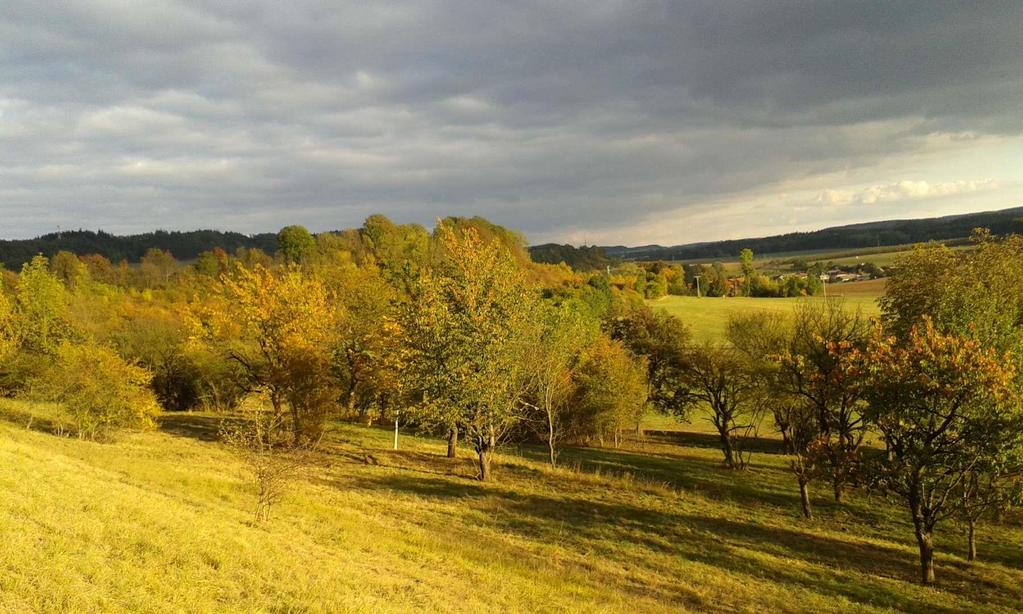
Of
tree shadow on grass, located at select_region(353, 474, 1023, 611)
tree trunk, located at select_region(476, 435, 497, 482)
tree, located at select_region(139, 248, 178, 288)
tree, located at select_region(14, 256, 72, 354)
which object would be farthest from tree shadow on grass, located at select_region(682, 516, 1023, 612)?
tree, located at select_region(139, 248, 178, 288)

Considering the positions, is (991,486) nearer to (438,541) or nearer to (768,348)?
(768,348)

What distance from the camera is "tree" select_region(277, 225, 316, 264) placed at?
130625mm

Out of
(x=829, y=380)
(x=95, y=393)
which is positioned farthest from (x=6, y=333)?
(x=829, y=380)

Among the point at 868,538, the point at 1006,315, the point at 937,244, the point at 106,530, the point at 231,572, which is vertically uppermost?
the point at 937,244

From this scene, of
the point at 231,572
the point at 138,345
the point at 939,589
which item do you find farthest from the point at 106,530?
the point at 138,345

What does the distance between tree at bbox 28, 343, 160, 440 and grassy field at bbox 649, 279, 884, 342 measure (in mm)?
82059

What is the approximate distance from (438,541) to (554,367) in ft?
66.9

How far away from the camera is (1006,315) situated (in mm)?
23062

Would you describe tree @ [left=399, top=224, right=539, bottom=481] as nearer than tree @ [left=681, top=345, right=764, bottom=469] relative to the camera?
Yes

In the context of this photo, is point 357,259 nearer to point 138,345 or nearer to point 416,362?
point 138,345

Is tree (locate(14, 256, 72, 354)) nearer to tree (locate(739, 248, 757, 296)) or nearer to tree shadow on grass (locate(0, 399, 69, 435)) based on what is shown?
tree shadow on grass (locate(0, 399, 69, 435))

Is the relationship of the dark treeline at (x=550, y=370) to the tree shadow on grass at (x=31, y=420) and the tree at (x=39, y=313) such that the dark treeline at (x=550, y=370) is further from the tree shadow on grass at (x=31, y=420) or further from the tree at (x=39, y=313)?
the tree shadow on grass at (x=31, y=420)

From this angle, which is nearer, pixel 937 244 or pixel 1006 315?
pixel 1006 315

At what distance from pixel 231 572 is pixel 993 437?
23209mm
